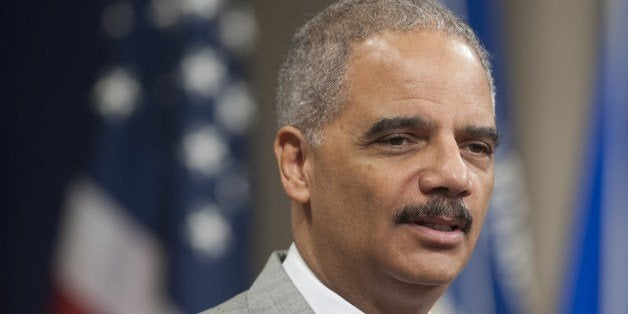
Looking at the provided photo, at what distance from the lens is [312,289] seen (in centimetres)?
187

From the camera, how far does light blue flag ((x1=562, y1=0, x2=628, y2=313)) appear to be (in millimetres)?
3750

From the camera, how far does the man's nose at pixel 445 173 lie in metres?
1.74

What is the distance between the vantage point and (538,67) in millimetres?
4301

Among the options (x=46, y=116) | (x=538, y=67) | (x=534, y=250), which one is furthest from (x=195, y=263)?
(x=538, y=67)

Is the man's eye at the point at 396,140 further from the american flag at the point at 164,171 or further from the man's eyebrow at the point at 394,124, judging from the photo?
the american flag at the point at 164,171

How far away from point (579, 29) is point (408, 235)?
9.39ft

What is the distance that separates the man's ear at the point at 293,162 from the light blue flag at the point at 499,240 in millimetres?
1816

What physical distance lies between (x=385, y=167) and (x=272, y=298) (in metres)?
0.36

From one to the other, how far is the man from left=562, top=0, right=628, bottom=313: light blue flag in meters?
2.04

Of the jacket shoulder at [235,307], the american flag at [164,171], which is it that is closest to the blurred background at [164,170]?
the american flag at [164,171]

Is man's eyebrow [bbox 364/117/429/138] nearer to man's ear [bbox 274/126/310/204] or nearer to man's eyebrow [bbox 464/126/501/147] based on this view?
man's eyebrow [bbox 464/126/501/147]

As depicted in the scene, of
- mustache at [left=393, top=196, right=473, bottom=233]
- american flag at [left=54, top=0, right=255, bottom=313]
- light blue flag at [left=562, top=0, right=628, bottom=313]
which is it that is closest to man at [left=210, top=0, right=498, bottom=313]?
mustache at [left=393, top=196, right=473, bottom=233]

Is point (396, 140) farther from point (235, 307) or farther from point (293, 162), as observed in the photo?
point (235, 307)

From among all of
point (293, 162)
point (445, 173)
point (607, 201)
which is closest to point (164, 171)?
point (293, 162)
